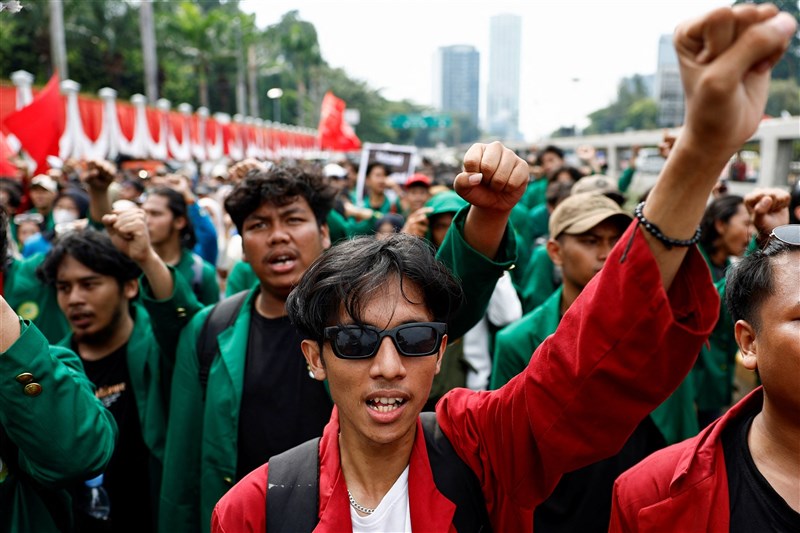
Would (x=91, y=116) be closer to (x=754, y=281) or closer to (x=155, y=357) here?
(x=155, y=357)

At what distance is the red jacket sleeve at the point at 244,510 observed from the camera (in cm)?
144

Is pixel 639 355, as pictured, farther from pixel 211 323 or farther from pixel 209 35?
pixel 209 35

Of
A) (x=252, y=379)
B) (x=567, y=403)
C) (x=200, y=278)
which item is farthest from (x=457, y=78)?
(x=567, y=403)

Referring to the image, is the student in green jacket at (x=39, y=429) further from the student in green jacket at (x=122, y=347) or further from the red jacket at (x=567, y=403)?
the student in green jacket at (x=122, y=347)

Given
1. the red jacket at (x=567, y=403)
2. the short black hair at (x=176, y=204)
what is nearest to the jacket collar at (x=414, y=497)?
the red jacket at (x=567, y=403)

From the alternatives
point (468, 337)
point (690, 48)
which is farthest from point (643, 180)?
point (690, 48)

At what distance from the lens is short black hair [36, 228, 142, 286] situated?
2773 mm

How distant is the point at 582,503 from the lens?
7.28 ft

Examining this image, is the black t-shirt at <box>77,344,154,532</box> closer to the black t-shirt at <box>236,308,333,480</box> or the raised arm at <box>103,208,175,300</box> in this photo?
the raised arm at <box>103,208,175,300</box>

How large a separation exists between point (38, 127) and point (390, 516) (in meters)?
6.09

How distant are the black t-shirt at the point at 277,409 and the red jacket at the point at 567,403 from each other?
23.8 inches

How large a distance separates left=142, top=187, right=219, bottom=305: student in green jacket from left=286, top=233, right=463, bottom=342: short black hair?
2419mm

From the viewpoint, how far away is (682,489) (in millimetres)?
1497

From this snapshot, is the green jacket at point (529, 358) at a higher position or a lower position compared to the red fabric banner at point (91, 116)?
lower
